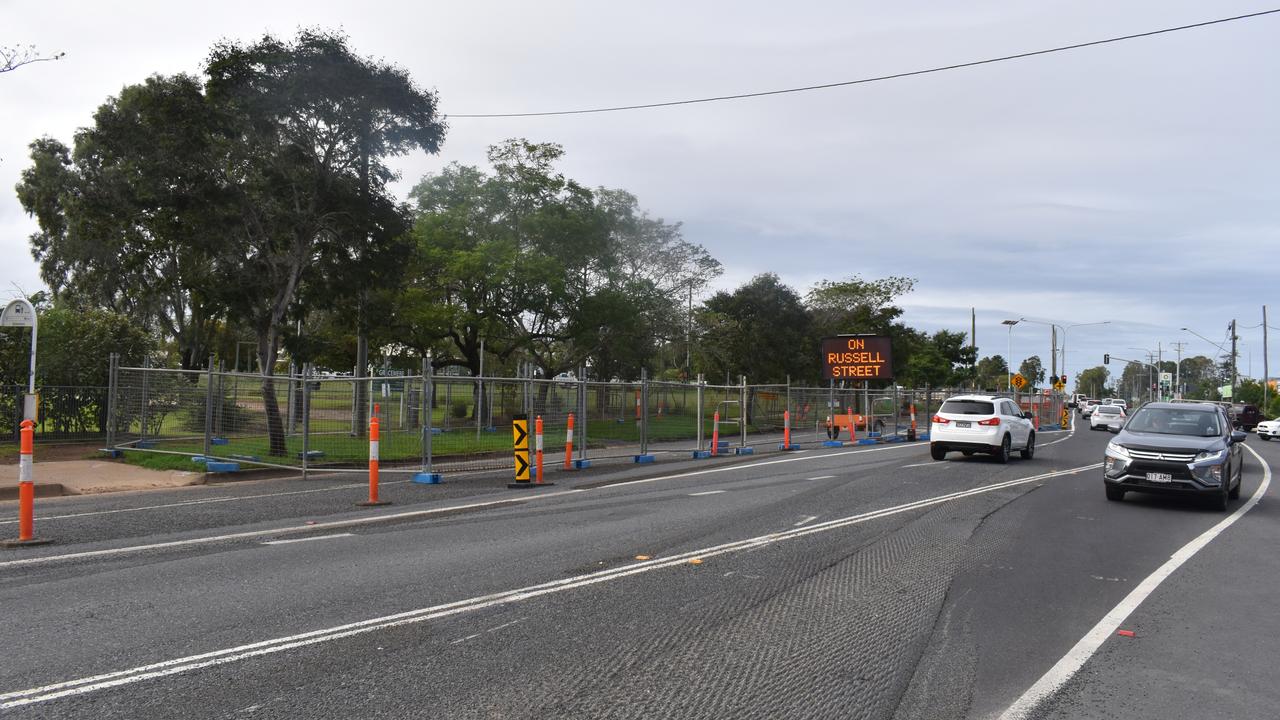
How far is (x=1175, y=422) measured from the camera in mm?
13383

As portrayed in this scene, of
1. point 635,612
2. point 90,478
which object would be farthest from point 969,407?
point 90,478

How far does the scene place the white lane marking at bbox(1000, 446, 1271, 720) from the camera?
4.54 metres

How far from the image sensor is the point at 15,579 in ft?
23.0

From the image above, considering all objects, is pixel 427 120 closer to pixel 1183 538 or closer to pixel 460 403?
pixel 460 403

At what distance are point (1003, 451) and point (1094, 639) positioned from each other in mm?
15183

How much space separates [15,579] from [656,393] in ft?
49.7

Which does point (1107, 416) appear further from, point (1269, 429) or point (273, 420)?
point (273, 420)

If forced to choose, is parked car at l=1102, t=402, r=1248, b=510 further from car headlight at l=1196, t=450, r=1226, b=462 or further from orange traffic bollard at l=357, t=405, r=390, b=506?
orange traffic bollard at l=357, t=405, r=390, b=506

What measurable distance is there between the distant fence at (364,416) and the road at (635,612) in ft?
16.1

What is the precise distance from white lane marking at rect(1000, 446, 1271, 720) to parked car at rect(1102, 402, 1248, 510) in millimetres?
2059

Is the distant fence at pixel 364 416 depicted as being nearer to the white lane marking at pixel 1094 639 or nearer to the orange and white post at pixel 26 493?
the orange and white post at pixel 26 493

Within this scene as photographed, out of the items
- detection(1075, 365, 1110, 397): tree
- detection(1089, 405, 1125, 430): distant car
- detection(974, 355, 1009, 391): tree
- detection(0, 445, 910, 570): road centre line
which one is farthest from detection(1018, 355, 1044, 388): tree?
detection(0, 445, 910, 570): road centre line

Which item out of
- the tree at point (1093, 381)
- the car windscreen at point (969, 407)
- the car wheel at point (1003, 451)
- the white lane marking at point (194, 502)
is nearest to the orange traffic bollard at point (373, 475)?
the white lane marking at point (194, 502)

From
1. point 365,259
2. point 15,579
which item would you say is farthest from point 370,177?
point 15,579
